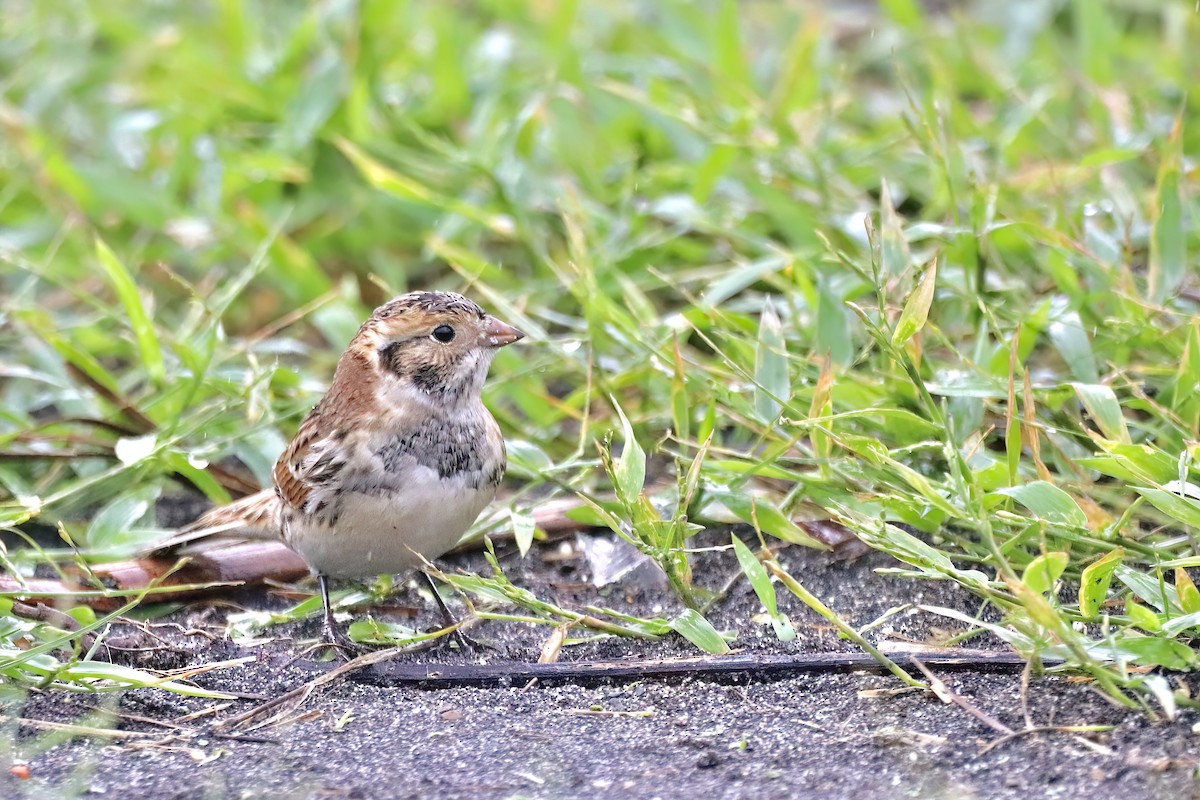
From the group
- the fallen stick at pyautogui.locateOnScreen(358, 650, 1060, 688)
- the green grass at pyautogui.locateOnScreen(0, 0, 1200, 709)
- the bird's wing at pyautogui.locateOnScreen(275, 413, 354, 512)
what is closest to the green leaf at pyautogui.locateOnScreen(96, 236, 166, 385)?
the green grass at pyautogui.locateOnScreen(0, 0, 1200, 709)

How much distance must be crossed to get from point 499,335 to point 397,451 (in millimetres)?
389

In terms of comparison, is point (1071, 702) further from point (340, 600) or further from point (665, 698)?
point (340, 600)

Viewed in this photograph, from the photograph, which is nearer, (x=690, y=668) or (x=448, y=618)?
(x=690, y=668)

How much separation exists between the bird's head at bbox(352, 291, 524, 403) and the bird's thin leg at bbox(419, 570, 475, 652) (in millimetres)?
463

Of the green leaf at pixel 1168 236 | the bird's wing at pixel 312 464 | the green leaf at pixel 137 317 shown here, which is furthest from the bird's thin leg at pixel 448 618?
the green leaf at pixel 1168 236

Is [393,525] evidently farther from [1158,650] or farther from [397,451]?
[1158,650]

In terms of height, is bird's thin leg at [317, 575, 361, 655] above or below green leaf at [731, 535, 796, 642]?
below

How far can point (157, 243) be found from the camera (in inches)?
229

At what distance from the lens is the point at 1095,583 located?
312cm

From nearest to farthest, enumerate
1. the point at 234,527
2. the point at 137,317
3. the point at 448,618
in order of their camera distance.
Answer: the point at 448,618
the point at 234,527
the point at 137,317

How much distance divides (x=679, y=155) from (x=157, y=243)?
196 centimetres

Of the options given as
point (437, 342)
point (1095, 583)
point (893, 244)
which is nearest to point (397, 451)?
point (437, 342)

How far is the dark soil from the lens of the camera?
2.79 metres

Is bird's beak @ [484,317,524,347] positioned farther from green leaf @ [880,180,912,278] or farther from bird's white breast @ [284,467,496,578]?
green leaf @ [880,180,912,278]
